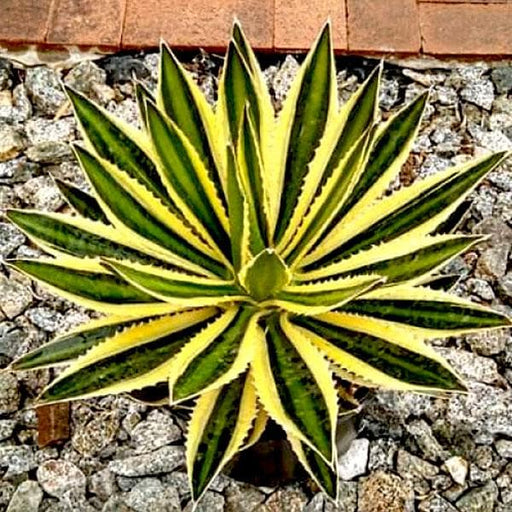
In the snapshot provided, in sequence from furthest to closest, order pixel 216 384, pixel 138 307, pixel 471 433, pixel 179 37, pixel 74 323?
pixel 179 37, pixel 74 323, pixel 471 433, pixel 138 307, pixel 216 384

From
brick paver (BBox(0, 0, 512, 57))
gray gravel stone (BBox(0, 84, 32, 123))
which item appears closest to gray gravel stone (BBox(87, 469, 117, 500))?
gray gravel stone (BBox(0, 84, 32, 123))

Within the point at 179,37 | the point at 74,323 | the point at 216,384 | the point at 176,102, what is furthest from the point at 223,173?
the point at 179,37

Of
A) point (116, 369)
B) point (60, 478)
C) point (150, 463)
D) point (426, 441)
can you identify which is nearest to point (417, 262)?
point (116, 369)

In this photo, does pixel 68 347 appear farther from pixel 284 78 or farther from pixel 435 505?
pixel 284 78

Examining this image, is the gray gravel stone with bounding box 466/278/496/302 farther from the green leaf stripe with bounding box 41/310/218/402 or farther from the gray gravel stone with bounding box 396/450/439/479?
the green leaf stripe with bounding box 41/310/218/402

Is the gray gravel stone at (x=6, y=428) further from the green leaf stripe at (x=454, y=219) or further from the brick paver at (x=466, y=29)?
the brick paver at (x=466, y=29)

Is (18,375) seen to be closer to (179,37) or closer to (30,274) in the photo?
(30,274)

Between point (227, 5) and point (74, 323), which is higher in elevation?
point (227, 5)

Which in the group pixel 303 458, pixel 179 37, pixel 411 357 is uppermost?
pixel 179 37
